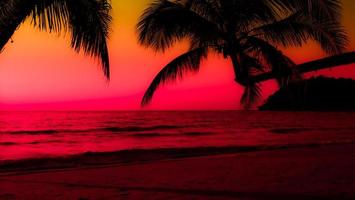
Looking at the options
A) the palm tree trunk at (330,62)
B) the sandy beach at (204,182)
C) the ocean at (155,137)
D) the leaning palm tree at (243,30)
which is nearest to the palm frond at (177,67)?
the leaning palm tree at (243,30)

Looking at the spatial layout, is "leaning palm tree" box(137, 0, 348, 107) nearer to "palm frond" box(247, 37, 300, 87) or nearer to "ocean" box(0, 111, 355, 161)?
"palm frond" box(247, 37, 300, 87)

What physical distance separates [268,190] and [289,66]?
13.5ft

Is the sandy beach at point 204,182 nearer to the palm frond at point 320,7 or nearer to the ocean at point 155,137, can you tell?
the palm frond at point 320,7

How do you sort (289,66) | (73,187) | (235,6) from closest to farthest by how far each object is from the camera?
(73,187), (289,66), (235,6)

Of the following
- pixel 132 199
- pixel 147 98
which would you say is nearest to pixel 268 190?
pixel 132 199

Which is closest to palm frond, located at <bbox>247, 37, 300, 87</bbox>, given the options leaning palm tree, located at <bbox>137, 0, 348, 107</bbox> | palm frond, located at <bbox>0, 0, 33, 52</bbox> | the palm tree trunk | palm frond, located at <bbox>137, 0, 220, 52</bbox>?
leaning palm tree, located at <bbox>137, 0, 348, 107</bbox>

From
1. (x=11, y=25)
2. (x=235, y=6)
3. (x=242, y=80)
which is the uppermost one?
(x=235, y=6)

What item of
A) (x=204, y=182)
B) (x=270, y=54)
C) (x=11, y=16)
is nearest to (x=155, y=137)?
(x=270, y=54)

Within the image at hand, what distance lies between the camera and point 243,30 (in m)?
9.87

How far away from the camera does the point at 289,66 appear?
782 centimetres

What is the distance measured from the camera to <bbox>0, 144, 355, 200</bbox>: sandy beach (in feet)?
13.0

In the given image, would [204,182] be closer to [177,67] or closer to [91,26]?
[91,26]

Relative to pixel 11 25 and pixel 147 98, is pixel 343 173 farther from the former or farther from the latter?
pixel 147 98

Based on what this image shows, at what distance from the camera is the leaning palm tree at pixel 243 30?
7.62 metres
